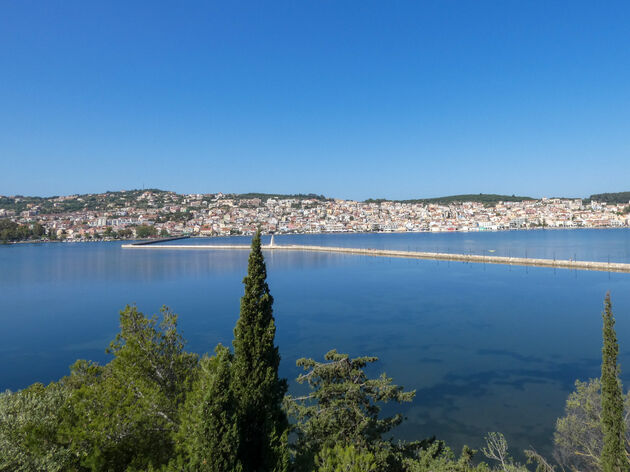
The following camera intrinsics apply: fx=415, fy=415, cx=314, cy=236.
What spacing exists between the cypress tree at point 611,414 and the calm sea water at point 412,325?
3.04m

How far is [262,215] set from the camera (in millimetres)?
109312

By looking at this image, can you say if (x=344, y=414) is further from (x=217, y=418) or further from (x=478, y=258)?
(x=478, y=258)

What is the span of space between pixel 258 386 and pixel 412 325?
1300cm

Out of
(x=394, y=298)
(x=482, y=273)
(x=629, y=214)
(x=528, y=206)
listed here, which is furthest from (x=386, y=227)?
(x=394, y=298)

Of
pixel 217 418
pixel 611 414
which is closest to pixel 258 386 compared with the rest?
pixel 217 418

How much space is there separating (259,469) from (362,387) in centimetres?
230

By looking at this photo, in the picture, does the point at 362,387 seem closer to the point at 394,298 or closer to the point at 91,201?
the point at 394,298

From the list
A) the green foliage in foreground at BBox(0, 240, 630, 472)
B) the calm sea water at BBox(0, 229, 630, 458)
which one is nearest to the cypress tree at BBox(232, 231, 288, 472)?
the green foliage in foreground at BBox(0, 240, 630, 472)

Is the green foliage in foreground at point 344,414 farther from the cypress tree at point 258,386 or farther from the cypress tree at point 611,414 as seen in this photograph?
the cypress tree at point 611,414

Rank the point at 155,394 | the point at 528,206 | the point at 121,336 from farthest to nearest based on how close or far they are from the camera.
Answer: the point at 528,206
the point at 121,336
the point at 155,394

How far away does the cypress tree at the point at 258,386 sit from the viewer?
4.09 meters

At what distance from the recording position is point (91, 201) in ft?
399

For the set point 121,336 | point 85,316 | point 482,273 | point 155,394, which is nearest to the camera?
point 155,394

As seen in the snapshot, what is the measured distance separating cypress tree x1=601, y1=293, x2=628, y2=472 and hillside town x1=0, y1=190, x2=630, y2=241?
8320 cm
